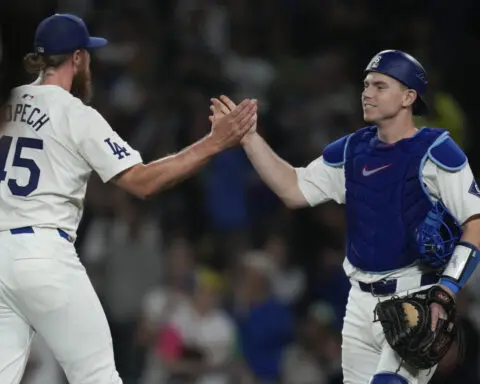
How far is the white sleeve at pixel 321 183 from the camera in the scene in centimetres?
616

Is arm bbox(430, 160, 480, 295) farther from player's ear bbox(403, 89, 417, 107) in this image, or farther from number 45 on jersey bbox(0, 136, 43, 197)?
number 45 on jersey bbox(0, 136, 43, 197)

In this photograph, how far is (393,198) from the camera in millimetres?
5719

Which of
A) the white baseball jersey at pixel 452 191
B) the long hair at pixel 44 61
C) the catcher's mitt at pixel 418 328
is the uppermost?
the long hair at pixel 44 61

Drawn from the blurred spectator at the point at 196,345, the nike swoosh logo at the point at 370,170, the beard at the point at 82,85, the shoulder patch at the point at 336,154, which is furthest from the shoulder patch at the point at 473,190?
the blurred spectator at the point at 196,345

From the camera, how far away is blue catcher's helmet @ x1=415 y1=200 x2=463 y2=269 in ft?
18.4

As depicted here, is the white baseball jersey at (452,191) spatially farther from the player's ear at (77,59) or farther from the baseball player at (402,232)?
the player's ear at (77,59)

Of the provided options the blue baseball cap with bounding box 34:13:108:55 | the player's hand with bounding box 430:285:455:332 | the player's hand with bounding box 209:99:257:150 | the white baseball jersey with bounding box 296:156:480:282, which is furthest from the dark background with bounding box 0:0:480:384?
the blue baseball cap with bounding box 34:13:108:55

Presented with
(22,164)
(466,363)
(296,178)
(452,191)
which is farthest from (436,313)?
(466,363)

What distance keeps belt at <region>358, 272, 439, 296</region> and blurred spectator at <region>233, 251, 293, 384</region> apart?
4.02 metres

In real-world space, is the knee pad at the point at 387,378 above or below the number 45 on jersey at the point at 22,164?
below

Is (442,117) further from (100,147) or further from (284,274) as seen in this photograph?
(100,147)

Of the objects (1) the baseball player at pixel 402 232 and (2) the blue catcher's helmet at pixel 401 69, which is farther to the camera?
(2) the blue catcher's helmet at pixel 401 69

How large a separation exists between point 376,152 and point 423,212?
41 centimetres

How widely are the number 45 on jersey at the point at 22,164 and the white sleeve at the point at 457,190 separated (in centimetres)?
192
